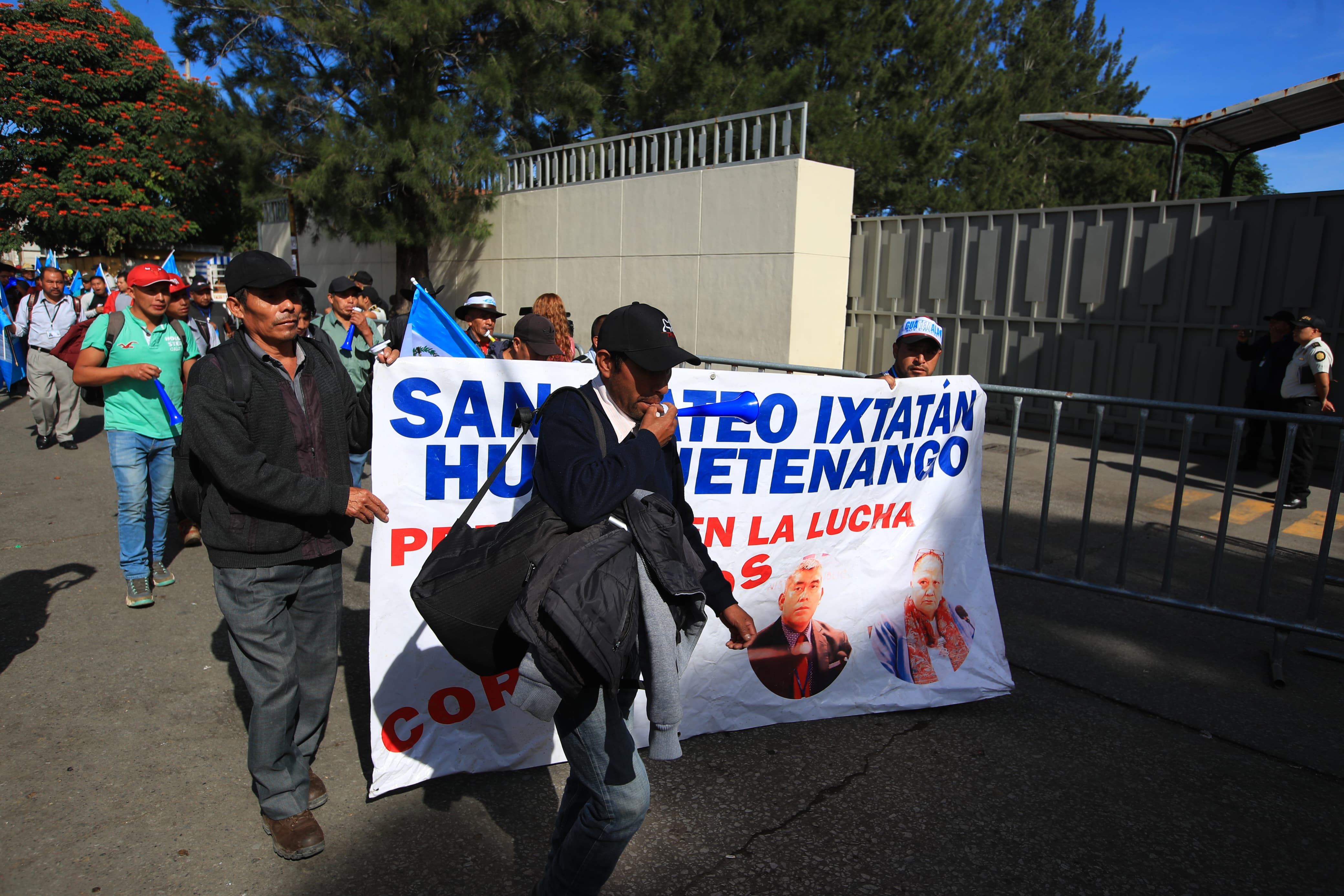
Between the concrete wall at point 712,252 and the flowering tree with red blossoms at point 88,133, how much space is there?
1847 centimetres

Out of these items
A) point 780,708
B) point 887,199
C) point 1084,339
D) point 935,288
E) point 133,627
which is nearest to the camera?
point 780,708

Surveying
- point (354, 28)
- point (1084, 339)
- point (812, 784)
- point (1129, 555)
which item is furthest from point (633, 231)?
point (812, 784)

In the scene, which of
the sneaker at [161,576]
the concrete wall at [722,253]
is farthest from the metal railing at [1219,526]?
the concrete wall at [722,253]

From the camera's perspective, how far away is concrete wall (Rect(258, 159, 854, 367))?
40.0ft

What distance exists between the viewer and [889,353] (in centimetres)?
1351

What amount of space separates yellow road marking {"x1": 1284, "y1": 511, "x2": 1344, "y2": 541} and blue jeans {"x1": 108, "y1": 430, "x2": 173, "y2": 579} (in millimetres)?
8450

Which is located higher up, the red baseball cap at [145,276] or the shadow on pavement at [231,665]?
the red baseball cap at [145,276]

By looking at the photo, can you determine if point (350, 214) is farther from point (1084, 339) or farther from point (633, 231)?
A: point (1084, 339)

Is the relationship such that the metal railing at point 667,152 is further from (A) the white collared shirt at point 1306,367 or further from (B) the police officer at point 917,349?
(B) the police officer at point 917,349

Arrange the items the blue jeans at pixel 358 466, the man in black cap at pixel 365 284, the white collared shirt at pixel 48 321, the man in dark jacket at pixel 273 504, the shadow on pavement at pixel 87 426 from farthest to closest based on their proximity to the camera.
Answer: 1. the white collared shirt at pixel 48 321
2. the shadow on pavement at pixel 87 426
3. the man in black cap at pixel 365 284
4. the blue jeans at pixel 358 466
5. the man in dark jacket at pixel 273 504

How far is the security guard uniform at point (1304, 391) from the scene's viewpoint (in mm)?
8250

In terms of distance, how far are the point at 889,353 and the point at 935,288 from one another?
3.87 feet

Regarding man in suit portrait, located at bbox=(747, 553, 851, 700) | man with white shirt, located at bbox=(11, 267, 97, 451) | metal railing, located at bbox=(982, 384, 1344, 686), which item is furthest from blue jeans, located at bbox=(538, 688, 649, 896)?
man with white shirt, located at bbox=(11, 267, 97, 451)

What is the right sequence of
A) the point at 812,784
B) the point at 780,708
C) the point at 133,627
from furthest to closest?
the point at 133,627 → the point at 780,708 → the point at 812,784
